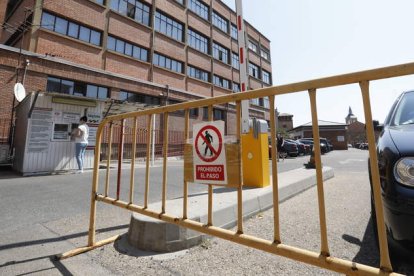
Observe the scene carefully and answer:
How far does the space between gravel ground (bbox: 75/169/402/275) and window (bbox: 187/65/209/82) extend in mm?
21350

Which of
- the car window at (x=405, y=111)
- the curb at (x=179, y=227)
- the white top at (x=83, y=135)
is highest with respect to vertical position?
the white top at (x=83, y=135)

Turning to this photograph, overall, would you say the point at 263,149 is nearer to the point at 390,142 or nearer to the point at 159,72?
the point at 390,142

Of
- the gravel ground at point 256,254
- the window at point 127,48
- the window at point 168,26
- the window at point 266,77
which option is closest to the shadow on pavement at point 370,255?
the gravel ground at point 256,254

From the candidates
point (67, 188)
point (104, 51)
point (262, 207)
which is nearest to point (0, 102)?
point (104, 51)

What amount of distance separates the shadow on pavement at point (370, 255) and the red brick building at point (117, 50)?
597 centimetres

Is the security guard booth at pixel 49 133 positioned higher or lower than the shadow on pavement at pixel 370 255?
higher

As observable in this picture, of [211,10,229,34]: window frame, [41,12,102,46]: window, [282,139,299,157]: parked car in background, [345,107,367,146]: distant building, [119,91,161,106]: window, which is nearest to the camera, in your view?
[41,12,102,46]: window

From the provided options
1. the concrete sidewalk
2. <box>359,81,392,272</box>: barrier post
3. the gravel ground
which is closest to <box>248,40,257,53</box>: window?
the concrete sidewalk

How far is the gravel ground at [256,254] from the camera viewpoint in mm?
2240

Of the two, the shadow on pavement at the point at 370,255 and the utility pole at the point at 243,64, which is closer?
the shadow on pavement at the point at 370,255

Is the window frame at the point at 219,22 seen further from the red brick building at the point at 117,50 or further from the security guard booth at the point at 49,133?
the security guard booth at the point at 49,133

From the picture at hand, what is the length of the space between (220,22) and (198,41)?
19.1 ft

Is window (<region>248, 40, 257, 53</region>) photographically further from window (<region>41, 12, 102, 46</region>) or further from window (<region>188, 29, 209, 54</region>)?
window (<region>41, 12, 102, 46</region>)

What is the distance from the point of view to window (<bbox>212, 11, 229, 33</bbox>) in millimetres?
28039
